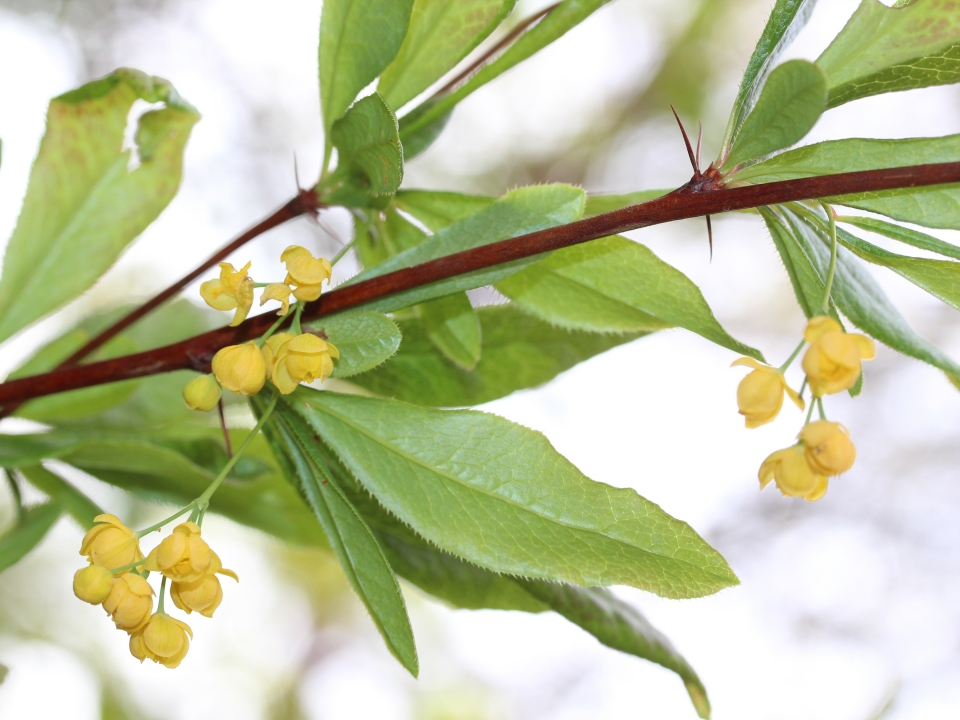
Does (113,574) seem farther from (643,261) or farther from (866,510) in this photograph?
(866,510)

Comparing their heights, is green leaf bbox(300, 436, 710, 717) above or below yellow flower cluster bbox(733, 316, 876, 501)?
below

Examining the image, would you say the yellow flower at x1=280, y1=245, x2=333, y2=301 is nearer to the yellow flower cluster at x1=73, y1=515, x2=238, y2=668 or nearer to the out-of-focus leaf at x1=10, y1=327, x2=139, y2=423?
the yellow flower cluster at x1=73, y1=515, x2=238, y2=668

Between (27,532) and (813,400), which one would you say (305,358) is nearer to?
(813,400)

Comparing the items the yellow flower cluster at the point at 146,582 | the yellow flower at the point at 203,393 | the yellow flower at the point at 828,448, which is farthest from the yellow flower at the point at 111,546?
the yellow flower at the point at 828,448

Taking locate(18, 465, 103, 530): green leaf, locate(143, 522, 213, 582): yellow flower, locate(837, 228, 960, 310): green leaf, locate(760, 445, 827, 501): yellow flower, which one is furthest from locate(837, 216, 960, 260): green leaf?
locate(18, 465, 103, 530): green leaf

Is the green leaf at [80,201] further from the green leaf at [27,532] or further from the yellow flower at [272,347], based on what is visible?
the yellow flower at [272,347]

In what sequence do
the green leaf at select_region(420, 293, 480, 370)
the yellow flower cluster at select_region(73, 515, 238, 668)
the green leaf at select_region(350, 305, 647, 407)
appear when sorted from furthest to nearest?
the green leaf at select_region(350, 305, 647, 407)
the green leaf at select_region(420, 293, 480, 370)
the yellow flower cluster at select_region(73, 515, 238, 668)

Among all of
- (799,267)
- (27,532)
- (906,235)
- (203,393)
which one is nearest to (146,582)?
(203,393)
